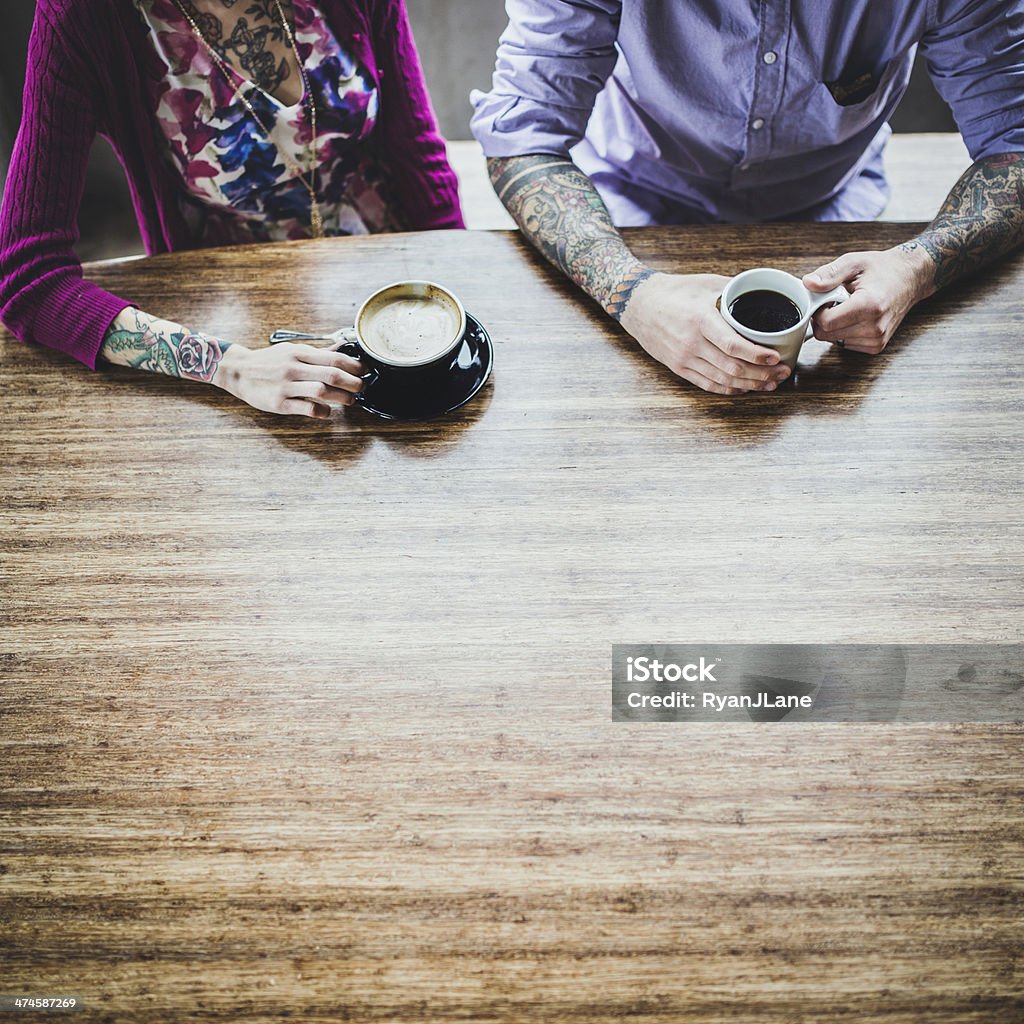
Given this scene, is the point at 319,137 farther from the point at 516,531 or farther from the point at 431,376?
the point at 516,531

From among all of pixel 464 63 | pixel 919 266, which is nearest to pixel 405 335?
pixel 919 266

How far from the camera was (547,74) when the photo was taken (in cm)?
135

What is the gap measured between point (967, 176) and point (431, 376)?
0.95m

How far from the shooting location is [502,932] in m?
0.78

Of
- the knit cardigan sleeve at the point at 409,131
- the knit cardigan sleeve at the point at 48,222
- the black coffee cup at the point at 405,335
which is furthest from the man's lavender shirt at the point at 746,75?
the knit cardigan sleeve at the point at 48,222

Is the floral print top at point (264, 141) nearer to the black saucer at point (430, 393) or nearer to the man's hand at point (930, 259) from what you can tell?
the black saucer at point (430, 393)

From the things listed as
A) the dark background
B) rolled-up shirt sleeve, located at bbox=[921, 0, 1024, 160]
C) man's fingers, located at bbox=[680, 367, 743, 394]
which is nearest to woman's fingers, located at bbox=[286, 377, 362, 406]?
man's fingers, located at bbox=[680, 367, 743, 394]

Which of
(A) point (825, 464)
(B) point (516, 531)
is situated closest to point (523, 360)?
(B) point (516, 531)

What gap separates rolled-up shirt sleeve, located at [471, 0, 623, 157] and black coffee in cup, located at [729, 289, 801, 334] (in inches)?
19.7

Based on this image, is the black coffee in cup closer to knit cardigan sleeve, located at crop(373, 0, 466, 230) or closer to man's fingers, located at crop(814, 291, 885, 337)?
man's fingers, located at crop(814, 291, 885, 337)

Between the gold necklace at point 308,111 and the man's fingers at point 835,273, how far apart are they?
932 mm

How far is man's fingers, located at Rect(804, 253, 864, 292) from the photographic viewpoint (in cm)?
110

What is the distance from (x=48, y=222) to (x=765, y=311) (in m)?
1.05

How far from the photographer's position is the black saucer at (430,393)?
1.11 metres
